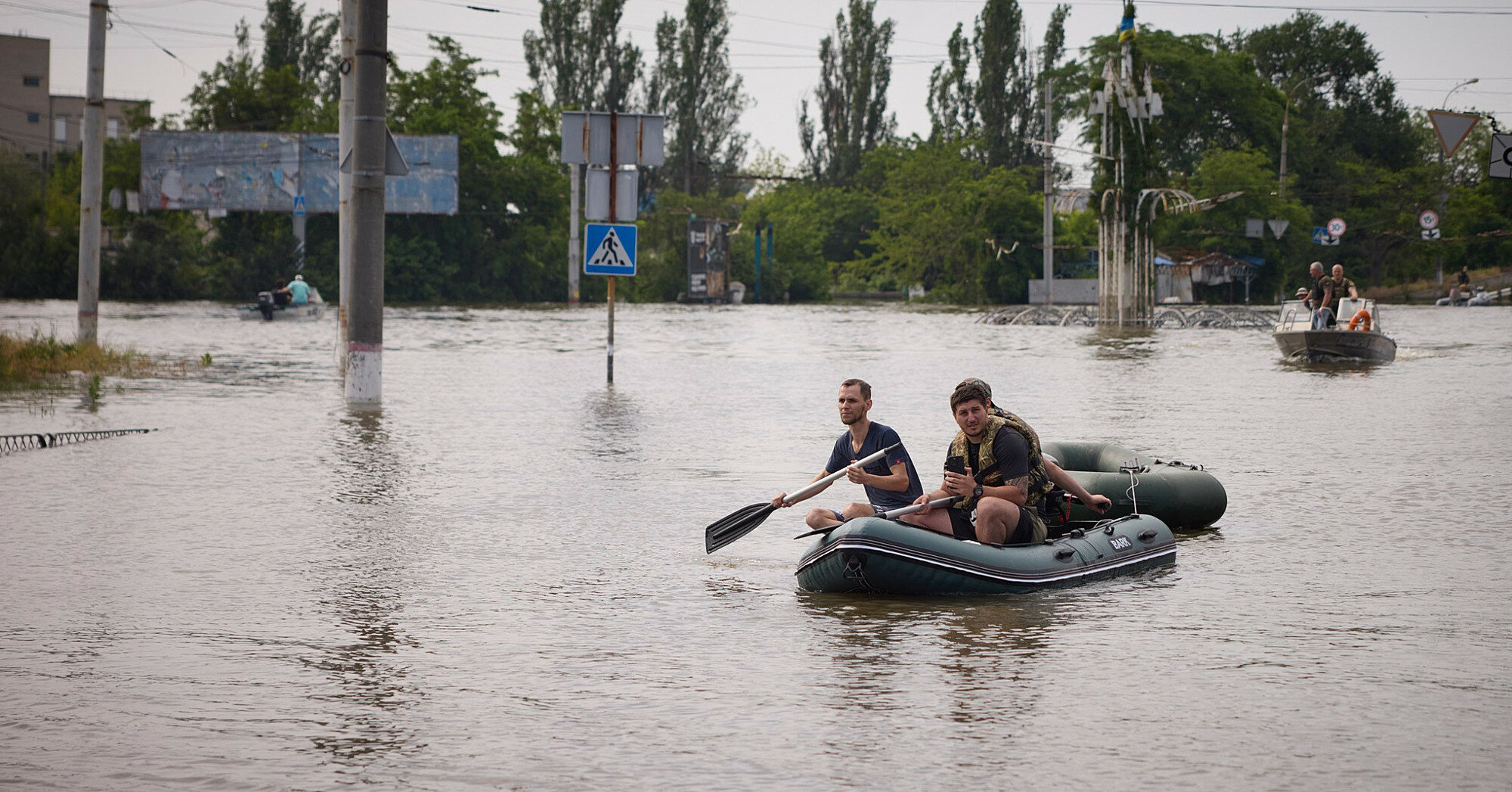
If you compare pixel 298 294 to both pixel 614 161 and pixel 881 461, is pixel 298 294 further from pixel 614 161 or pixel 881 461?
pixel 881 461

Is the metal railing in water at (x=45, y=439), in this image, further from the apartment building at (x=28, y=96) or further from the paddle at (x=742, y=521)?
the apartment building at (x=28, y=96)

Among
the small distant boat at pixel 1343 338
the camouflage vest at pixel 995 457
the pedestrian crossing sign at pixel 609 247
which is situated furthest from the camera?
the small distant boat at pixel 1343 338

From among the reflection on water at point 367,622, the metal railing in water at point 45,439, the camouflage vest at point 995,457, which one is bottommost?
the reflection on water at point 367,622

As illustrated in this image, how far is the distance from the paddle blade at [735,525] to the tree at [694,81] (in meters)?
84.2

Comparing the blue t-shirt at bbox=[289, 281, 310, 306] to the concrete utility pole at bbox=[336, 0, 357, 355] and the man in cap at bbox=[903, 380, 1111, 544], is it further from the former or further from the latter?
the man in cap at bbox=[903, 380, 1111, 544]

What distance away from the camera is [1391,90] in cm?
10412

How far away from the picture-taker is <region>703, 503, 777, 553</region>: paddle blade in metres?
10.3

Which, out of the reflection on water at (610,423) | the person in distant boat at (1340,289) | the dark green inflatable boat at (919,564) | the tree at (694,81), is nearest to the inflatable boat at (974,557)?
the dark green inflatable boat at (919,564)

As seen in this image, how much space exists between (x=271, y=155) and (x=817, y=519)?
73.3 m

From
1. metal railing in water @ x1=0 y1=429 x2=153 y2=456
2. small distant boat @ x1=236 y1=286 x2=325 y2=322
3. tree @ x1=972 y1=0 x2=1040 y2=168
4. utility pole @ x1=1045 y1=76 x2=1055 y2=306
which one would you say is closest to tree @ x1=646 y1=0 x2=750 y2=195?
tree @ x1=972 y1=0 x2=1040 y2=168

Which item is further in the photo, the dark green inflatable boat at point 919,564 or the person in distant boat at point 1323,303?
the person in distant boat at point 1323,303

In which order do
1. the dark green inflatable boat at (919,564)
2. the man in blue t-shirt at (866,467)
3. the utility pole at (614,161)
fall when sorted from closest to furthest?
the dark green inflatable boat at (919,564) < the man in blue t-shirt at (866,467) < the utility pole at (614,161)

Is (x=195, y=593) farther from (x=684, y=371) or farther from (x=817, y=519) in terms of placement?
(x=684, y=371)

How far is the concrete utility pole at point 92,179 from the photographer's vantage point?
27547 millimetres
